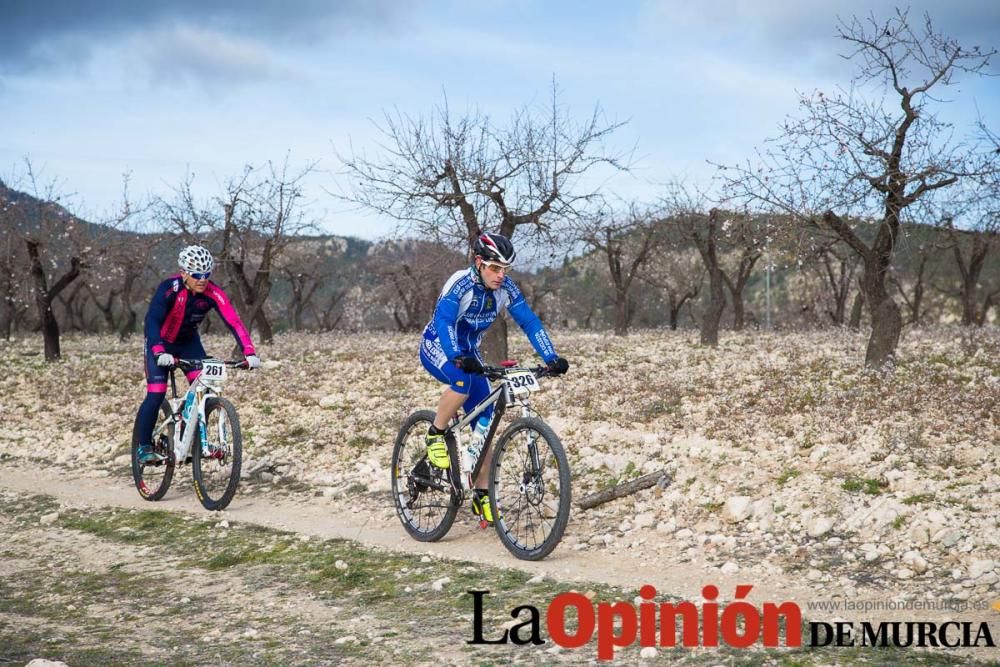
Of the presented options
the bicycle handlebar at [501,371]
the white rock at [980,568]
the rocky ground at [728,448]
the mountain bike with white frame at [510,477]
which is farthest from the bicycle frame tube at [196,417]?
the white rock at [980,568]

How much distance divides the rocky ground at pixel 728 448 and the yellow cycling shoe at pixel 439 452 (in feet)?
3.96

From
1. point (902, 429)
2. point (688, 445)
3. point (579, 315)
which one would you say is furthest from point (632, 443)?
point (579, 315)

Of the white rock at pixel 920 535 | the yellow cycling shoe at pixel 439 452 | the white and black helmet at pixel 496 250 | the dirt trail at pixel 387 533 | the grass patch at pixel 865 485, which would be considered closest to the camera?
the dirt trail at pixel 387 533

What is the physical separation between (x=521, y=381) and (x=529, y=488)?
2.73 feet

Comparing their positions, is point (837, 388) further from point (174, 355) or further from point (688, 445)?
point (174, 355)

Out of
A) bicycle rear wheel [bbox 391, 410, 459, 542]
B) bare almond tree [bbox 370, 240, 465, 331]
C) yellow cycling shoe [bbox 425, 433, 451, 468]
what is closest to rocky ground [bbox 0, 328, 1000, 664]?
bicycle rear wheel [bbox 391, 410, 459, 542]

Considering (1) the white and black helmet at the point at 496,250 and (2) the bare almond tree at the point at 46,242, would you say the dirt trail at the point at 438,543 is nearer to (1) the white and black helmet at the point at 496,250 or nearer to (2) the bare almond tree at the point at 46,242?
(1) the white and black helmet at the point at 496,250

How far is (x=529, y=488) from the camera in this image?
22.1 ft

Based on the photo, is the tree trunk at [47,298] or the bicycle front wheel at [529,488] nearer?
the bicycle front wheel at [529,488]

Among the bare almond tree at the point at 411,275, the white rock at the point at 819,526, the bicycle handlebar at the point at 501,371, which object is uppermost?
the bare almond tree at the point at 411,275

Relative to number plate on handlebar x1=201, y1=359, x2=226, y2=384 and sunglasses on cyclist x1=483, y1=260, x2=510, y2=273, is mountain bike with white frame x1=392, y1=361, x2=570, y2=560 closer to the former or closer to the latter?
sunglasses on cyclist x1=483, y1=260, x2=510, y2=273

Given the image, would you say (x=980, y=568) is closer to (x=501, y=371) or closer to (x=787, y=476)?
(x=787, y=476)

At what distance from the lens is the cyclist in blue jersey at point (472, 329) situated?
6852 millimetres

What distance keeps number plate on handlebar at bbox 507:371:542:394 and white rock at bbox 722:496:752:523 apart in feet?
7.33
